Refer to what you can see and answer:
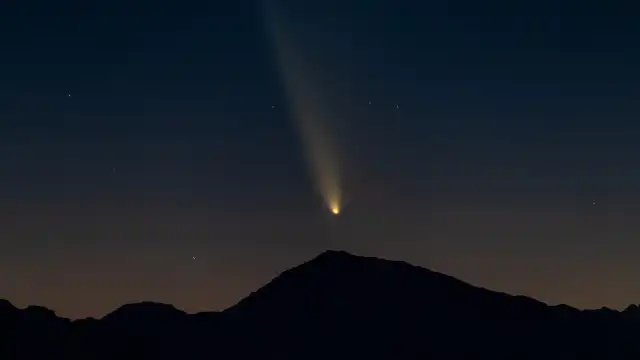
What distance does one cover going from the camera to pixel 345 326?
126875 millimetres

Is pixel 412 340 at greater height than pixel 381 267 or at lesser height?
lesser

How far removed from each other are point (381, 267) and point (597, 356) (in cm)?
3338

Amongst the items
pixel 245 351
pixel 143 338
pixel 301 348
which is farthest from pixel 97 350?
pixel 301 348

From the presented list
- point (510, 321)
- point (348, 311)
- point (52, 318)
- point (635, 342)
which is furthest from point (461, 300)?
point (52, 318)

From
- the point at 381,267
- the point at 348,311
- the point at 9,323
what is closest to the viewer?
the point at 9,323

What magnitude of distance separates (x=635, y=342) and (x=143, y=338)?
71.7m

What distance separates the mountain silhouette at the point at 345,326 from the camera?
122 metres

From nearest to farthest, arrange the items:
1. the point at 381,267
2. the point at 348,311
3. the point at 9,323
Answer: the point at 9,323, the point at 348,311, the point at 381,267

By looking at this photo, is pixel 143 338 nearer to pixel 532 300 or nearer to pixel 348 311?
pixel 348 311

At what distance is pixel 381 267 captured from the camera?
139750 millimetres

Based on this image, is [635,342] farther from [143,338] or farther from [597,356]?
[143,338]

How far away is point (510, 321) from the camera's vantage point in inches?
5305

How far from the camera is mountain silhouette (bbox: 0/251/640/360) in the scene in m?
Result: 122

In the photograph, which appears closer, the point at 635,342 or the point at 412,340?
the point at 412,340
